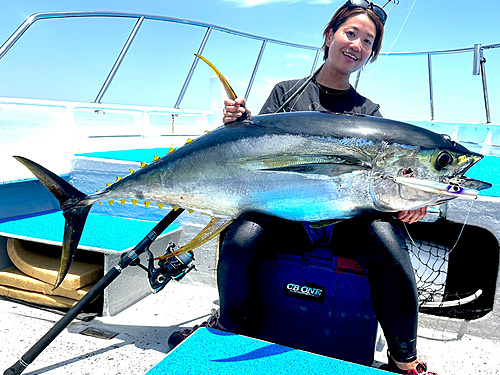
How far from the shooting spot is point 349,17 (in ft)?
4.85

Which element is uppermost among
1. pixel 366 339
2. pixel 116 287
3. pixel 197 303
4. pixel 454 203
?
pixel 454 203

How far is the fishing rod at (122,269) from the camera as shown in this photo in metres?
1.30

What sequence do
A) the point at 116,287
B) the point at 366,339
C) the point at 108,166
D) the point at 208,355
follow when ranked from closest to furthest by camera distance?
1. the point at 208,355
2. the point at 366,339
3. the point at 116,287
4. the point at 108,166

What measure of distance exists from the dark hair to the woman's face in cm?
2

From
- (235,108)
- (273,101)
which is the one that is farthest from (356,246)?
(273,101)

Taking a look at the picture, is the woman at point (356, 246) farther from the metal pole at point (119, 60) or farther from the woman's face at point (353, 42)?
the metal pole at point (119, 60)

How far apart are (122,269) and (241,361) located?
640mm

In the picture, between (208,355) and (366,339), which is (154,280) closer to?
(208,355)

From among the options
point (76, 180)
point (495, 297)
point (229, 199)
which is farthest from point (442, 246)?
point (76, 180)

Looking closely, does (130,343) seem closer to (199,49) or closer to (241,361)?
(241,361)

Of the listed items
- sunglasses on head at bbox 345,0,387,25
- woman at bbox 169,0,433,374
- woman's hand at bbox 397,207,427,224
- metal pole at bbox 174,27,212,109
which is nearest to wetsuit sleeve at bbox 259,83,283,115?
woman at bbox 169,0,433,374

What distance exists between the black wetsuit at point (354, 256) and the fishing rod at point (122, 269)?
308 millimetres

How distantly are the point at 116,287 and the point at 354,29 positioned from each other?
5.40 ft

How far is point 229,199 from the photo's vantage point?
1131mm
